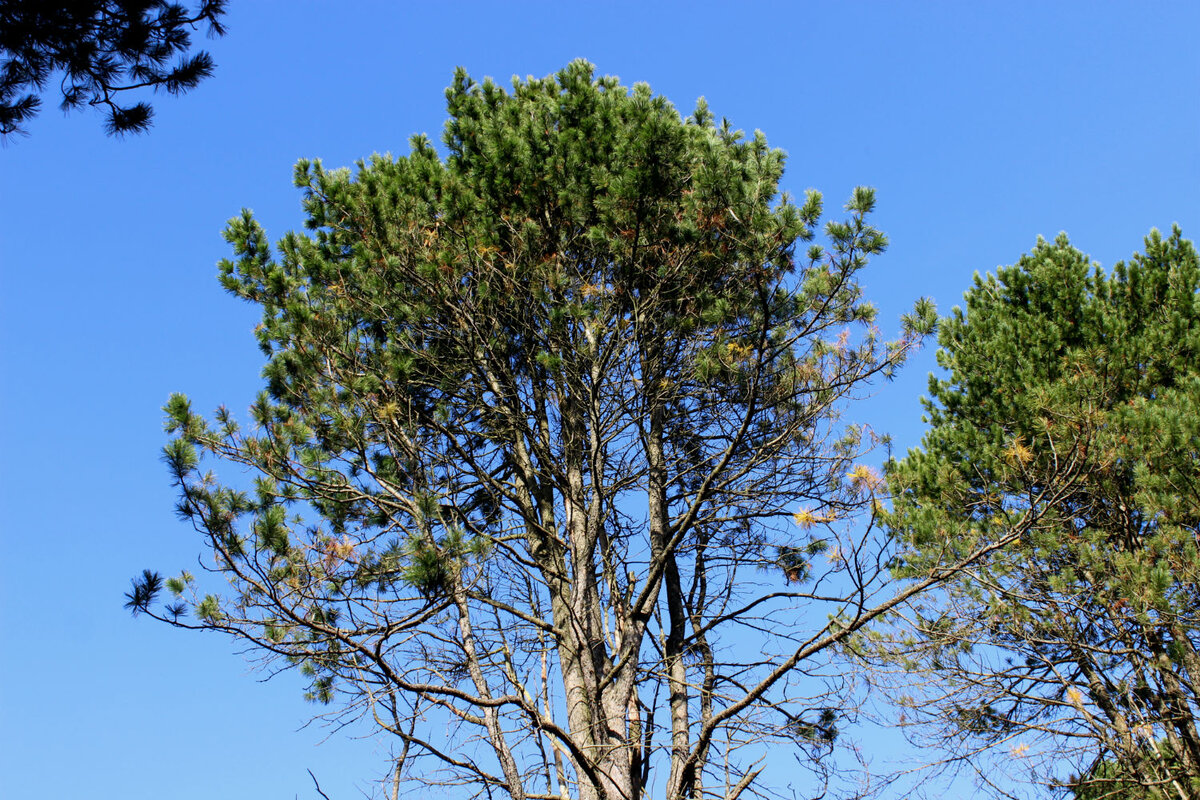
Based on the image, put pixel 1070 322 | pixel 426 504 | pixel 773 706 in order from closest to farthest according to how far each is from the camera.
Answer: pixel 426 504 → pixel 773 706 → pixel 1070 322

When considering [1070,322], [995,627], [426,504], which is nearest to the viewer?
[426,504]

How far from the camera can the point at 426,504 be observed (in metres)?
4.63

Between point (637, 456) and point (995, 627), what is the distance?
179 inches

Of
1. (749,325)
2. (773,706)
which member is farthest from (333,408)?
(773,706)

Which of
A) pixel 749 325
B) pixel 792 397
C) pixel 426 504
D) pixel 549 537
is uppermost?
pixel 749 325

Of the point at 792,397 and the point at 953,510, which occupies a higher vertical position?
the point at 953,510

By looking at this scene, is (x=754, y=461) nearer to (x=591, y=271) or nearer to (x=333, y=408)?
(x=591, y=271)

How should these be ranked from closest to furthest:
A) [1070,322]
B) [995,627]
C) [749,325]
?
1. [749,325]
2. [995,627]
3. [1070,322]

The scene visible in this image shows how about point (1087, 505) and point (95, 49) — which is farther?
point (1087, 505)

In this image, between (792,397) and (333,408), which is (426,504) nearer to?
(333,408)

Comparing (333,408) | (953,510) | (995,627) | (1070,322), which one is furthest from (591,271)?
(1070,322)

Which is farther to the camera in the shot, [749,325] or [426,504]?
[749,325]

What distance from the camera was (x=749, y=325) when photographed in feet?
20.1

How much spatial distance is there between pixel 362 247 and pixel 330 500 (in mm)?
1843
